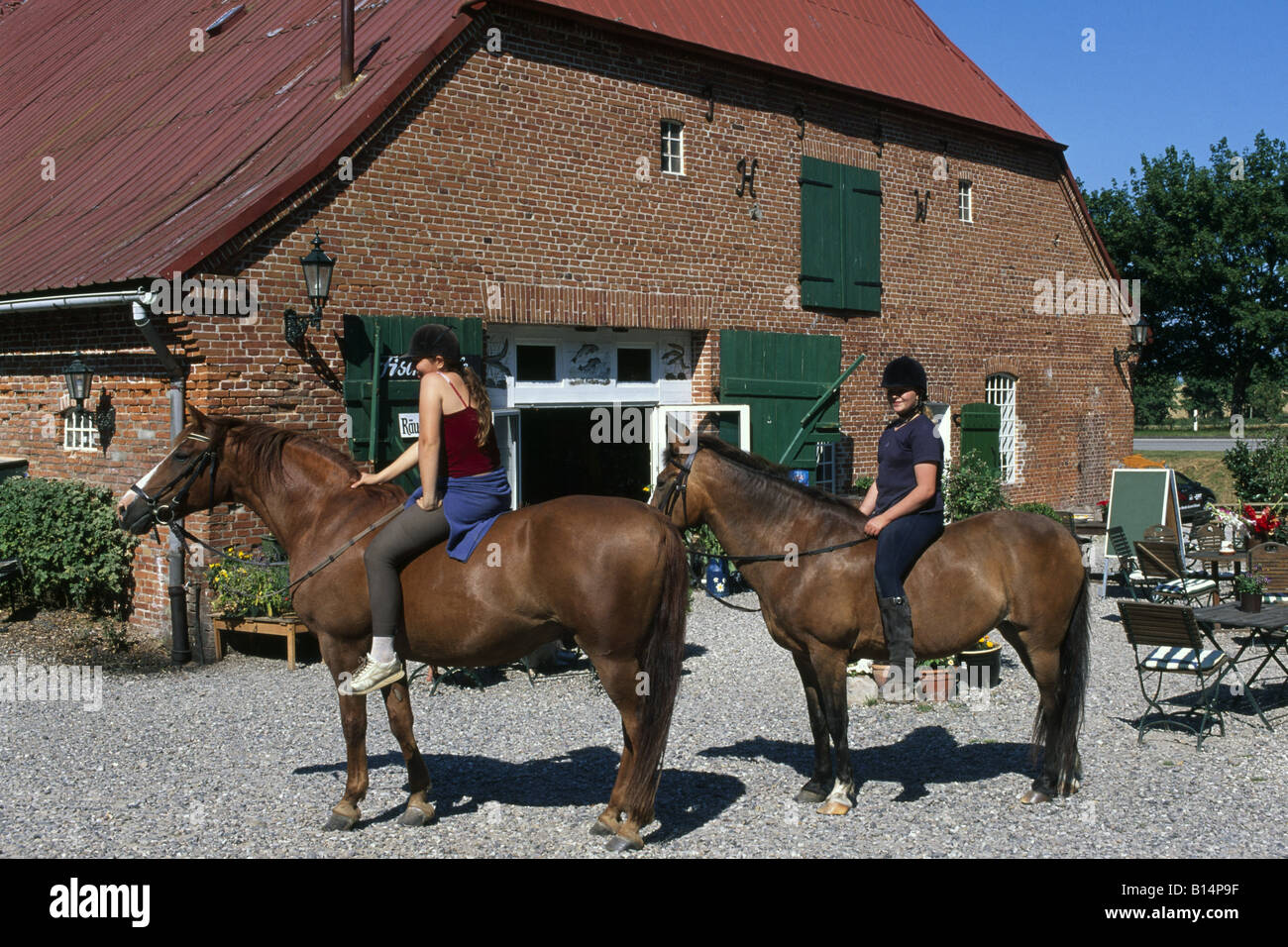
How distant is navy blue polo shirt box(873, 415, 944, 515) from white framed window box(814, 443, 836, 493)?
9569mm

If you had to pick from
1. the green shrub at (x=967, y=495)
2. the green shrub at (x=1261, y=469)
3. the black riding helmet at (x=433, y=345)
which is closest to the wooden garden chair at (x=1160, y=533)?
the green shrub at (x=1261, y=469)

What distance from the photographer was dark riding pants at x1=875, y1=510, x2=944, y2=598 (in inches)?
249

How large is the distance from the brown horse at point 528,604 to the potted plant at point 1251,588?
4.96 m

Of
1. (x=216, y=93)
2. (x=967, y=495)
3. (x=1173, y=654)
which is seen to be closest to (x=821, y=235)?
(x=967, y=495)

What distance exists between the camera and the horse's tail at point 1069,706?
21.6 feet

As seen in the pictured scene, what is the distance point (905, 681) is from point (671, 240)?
23.9 ft

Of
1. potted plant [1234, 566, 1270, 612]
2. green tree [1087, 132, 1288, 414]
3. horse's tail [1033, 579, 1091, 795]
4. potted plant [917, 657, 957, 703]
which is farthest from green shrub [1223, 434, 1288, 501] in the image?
green tree [1087, 132, 1288, 414]

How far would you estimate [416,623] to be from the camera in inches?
237

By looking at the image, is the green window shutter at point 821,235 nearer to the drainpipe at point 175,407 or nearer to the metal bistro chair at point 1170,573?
the metal bistro chair at point 1170,573

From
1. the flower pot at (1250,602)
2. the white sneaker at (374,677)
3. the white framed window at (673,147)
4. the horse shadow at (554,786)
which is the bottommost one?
the horse shadow at (554,786)

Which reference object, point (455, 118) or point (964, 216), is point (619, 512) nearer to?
point (455, 118)

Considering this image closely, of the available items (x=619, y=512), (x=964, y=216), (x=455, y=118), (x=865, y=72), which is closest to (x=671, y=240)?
(x=455, y=118)

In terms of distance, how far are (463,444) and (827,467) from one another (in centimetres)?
1098

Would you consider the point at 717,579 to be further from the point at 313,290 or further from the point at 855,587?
the point at 855,587
